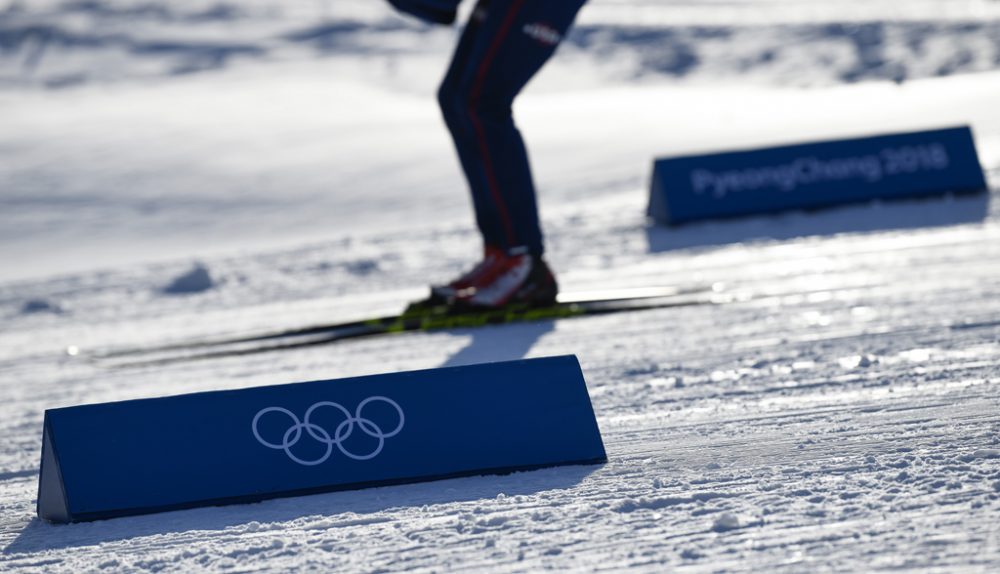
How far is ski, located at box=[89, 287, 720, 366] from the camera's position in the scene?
11.5 ft

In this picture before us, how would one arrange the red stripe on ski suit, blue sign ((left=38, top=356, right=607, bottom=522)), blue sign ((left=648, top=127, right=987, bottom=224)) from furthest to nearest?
blue sign ((left=648, top=127, right=987, bottom=224)), the red stripe on ski suit, blue sign ((left=38, top=356, right=607, bottom=522))

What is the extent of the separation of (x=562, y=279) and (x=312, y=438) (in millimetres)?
2784

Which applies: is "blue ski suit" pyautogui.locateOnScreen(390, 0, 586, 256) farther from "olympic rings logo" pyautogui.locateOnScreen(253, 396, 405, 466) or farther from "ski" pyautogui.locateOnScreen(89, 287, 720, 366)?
"olympic rings logo" pyautogui.locateOnScreen(253, 396, 405, 466)

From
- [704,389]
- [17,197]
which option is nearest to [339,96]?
[17,197]

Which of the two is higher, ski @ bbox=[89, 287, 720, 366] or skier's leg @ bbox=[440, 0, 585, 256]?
skier's leg @ bbox=[440, 0, 585, 256]

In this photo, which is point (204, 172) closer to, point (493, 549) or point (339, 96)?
point (339, 96)

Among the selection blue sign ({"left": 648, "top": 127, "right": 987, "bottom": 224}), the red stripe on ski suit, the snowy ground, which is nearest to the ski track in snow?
the snowy ground

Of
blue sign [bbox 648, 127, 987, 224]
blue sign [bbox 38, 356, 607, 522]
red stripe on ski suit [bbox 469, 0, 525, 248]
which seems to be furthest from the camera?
blue sign [bbox 648, 127, 987, 224]

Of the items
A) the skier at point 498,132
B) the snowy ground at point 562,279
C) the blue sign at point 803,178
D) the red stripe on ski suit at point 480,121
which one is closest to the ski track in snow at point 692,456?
the snowy ground at point 562,279

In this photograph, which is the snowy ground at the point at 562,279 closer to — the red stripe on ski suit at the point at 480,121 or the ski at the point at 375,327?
the ski at the point at 375,327

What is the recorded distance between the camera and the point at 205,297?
194 inches

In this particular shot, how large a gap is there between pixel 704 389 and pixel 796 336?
1.87 feet

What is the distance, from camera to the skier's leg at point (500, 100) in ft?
11.4

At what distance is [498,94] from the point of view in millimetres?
3578
